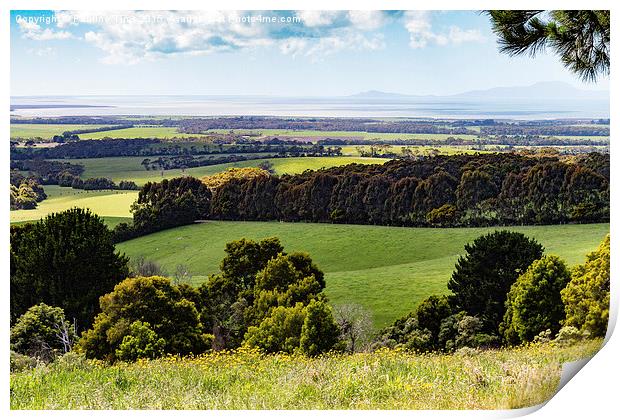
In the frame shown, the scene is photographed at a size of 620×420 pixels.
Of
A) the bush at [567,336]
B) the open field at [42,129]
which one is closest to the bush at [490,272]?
the bush at [567,336]

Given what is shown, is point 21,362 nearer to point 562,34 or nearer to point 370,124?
point 370,124

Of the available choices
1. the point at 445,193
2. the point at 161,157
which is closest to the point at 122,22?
the point at 161,157

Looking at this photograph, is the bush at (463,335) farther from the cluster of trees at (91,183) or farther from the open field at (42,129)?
the open field at (42,129)

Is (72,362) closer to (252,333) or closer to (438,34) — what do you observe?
(252,333)

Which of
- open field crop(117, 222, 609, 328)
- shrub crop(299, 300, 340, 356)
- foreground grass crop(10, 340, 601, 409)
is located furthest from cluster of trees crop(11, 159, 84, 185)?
shrub crop(299, 300, 340, 356)

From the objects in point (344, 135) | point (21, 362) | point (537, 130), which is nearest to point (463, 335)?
point (344, 135)

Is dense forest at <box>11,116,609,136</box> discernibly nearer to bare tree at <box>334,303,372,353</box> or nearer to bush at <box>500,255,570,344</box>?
bush at <box>500,255,570,344</box>
